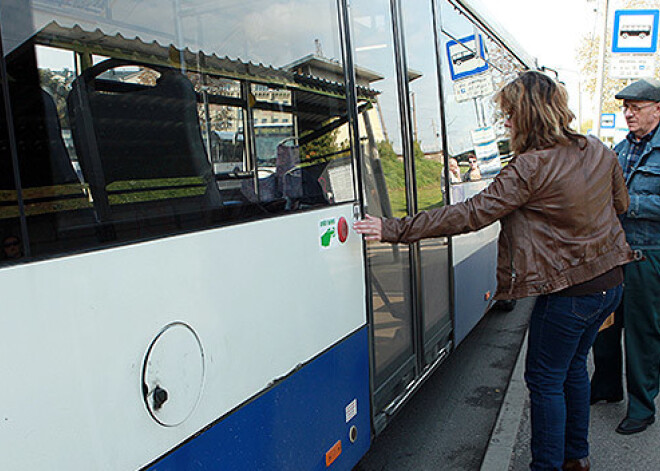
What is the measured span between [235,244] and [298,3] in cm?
116

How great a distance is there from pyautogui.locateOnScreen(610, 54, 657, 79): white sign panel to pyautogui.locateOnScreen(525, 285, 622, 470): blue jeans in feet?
18.1

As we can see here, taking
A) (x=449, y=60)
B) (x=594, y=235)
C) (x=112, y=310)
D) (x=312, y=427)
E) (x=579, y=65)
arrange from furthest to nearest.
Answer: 1. (x=579, y=65)
2. (x=449, y=60)
3. (x=594, y=235)
4. (x=312, y=427)
5. (x=112, y=310)

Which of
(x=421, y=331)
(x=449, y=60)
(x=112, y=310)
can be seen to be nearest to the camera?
(x=112, y=310)

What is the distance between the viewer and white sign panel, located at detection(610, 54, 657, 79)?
7293 millimetres

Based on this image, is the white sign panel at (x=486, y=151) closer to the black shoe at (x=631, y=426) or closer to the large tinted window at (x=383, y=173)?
the large tinted window at (x=383, y=173)

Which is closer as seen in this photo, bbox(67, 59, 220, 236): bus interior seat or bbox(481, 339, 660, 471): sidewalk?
bbox(67, 59, 220, 236): bus interior seat

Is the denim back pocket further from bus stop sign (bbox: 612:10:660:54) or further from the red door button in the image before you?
bus stop sign (bbox: 612:10:660:54)

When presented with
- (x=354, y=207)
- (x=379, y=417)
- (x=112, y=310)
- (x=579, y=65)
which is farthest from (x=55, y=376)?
(x=579, y=65)

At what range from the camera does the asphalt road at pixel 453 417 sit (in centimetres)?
360

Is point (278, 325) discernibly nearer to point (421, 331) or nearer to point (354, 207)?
point (354, 207)

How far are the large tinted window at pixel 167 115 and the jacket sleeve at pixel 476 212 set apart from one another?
297mm

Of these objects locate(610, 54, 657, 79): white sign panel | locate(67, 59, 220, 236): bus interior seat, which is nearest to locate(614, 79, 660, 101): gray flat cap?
locate(67, 59, 220, 236): bus interior seat

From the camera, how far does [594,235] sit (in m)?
2.70

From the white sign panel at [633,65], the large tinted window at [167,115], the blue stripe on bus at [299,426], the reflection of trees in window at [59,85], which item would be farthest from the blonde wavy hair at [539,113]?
the white sign panel at [633,65]
